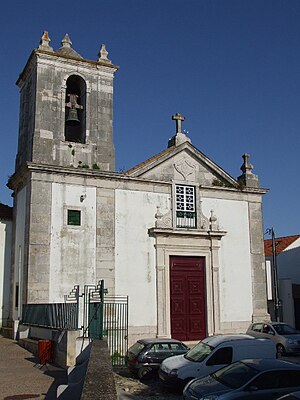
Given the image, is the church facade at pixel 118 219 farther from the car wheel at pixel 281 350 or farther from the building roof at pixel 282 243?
the building roof at pixel 282 243

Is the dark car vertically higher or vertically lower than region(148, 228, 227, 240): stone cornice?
lower

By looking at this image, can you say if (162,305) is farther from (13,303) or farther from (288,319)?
(288,319)

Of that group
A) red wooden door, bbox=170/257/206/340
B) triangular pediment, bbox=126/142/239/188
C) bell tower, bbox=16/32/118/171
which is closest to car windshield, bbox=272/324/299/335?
red wooden door, bbox=170/257/206/340

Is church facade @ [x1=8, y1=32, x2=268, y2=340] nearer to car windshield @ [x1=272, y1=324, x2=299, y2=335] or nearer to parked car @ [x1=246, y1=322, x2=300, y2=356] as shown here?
parked car @ [x1=246, y1=322, x2=300, y2=356]

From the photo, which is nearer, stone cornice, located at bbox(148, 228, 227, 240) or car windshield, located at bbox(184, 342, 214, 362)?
car windshield, located at bbox(184, 342, 214, 362)

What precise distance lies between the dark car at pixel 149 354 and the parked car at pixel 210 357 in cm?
79

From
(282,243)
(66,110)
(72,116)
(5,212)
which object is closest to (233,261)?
(72,116)

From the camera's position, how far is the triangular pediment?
1948cm

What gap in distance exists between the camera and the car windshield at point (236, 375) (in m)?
9.04

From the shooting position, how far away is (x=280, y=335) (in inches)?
726

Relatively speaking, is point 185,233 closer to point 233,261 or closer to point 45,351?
point 233,261

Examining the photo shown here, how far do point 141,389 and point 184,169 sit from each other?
10263 mm

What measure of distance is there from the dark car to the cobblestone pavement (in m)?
0.28

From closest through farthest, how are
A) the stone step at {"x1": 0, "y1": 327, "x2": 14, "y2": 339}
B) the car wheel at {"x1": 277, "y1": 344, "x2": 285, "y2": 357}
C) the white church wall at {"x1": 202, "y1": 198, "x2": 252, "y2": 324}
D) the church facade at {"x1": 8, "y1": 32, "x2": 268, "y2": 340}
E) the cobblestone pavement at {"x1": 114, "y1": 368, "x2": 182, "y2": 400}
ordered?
1. the cobblestone pavement at {"x1": 114, "y1": 368, "x2": 182, "y2": 400}
2. the church facade at {"x1": 8, "y1": 32, "x2": 268, "y2": 340}
3. the stone step at {"x1": 0, "y1": 327, "x2": 14, "y2": 339}
4. the car wheel at {"x1": 277, "y1": 344, "x2": 285, "y2": 357}
5. the white church wall at {"x1": 202, "y1": 198, "x2": 252, "y2": 324}
